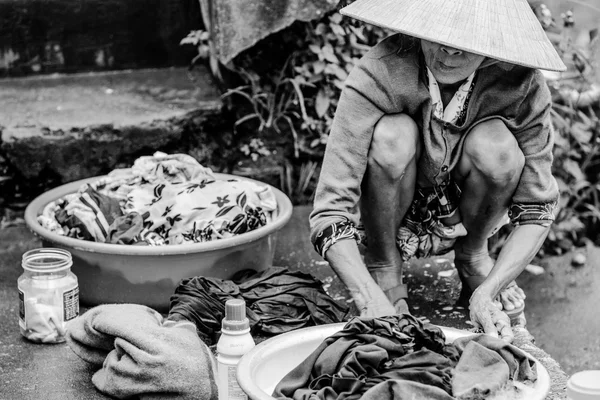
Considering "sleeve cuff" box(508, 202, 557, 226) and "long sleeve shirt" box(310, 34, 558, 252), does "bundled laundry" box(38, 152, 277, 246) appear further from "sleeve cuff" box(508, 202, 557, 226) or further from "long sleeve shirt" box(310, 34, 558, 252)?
"sleeve cuff" box(508, 202, 557, 226)

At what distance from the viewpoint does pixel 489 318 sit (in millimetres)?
2762

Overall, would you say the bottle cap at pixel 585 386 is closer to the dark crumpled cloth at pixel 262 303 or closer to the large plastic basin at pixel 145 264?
the dark crumpled cloth at pixel 262 303

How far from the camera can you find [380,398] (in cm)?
225

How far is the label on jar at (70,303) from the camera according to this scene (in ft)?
10.1

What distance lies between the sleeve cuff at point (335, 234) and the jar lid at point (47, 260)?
854 millimetres

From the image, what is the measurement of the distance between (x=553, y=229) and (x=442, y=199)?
1.67 m

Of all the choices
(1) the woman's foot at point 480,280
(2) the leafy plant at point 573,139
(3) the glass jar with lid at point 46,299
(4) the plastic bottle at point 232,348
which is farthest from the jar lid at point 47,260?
(2) the leafy plant at point 573,139

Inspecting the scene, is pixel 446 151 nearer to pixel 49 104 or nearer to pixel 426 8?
pixel 426 8

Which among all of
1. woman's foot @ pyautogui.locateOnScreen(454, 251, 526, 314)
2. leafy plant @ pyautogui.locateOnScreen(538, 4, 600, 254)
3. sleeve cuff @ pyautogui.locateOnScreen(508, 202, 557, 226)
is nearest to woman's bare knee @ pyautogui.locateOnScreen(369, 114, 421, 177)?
sleeve cuff @ pyautogui.locateOnScreen(508, 202, 557, 226)

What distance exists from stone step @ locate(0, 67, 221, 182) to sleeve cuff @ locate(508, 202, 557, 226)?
1.80 meters

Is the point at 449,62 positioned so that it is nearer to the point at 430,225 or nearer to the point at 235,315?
the point at 430,225

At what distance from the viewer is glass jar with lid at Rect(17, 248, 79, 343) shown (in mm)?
3076

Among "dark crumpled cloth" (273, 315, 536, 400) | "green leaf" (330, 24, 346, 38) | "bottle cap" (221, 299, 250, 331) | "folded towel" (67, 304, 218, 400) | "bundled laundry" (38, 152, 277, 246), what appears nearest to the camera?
"dark crumpled cloth" (273, 315, 536, 400)

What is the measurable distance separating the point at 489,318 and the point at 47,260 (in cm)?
150
